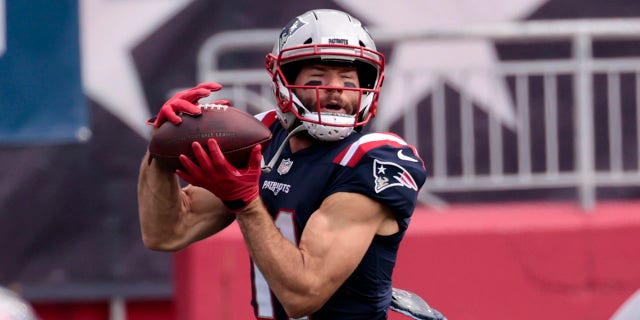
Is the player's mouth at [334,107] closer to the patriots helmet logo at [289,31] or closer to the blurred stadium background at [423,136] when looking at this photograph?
the patriots helmet logo at [289,31]

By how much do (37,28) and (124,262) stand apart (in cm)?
127

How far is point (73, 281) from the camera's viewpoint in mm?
6863

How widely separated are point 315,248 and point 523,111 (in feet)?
10.5

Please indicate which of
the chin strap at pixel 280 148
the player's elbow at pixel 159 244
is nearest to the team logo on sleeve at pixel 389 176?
the chin strap at pixel 280 148

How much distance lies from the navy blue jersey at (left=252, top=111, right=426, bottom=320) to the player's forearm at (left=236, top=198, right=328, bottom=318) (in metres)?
0.22

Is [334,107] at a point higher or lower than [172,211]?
higher

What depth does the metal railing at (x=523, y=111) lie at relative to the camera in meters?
6.40

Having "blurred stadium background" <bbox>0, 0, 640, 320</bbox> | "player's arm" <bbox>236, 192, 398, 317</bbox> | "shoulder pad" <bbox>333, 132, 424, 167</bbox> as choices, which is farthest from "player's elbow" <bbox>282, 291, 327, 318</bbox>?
"blurred stadium background" <bbox>0, 0, 640, 320</bbox>

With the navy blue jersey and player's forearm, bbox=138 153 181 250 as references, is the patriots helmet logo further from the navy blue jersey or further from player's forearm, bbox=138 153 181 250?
player's forearm, bbox=138 153 181 250

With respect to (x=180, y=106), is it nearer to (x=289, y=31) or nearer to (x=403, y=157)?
(x=289, y=31)

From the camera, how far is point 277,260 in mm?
3588

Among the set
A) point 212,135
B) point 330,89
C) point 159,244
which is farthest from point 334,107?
point 159,244

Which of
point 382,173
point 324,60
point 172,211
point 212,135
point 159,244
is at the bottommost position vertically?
point 159,244

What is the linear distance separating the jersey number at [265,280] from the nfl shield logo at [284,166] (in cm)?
13
